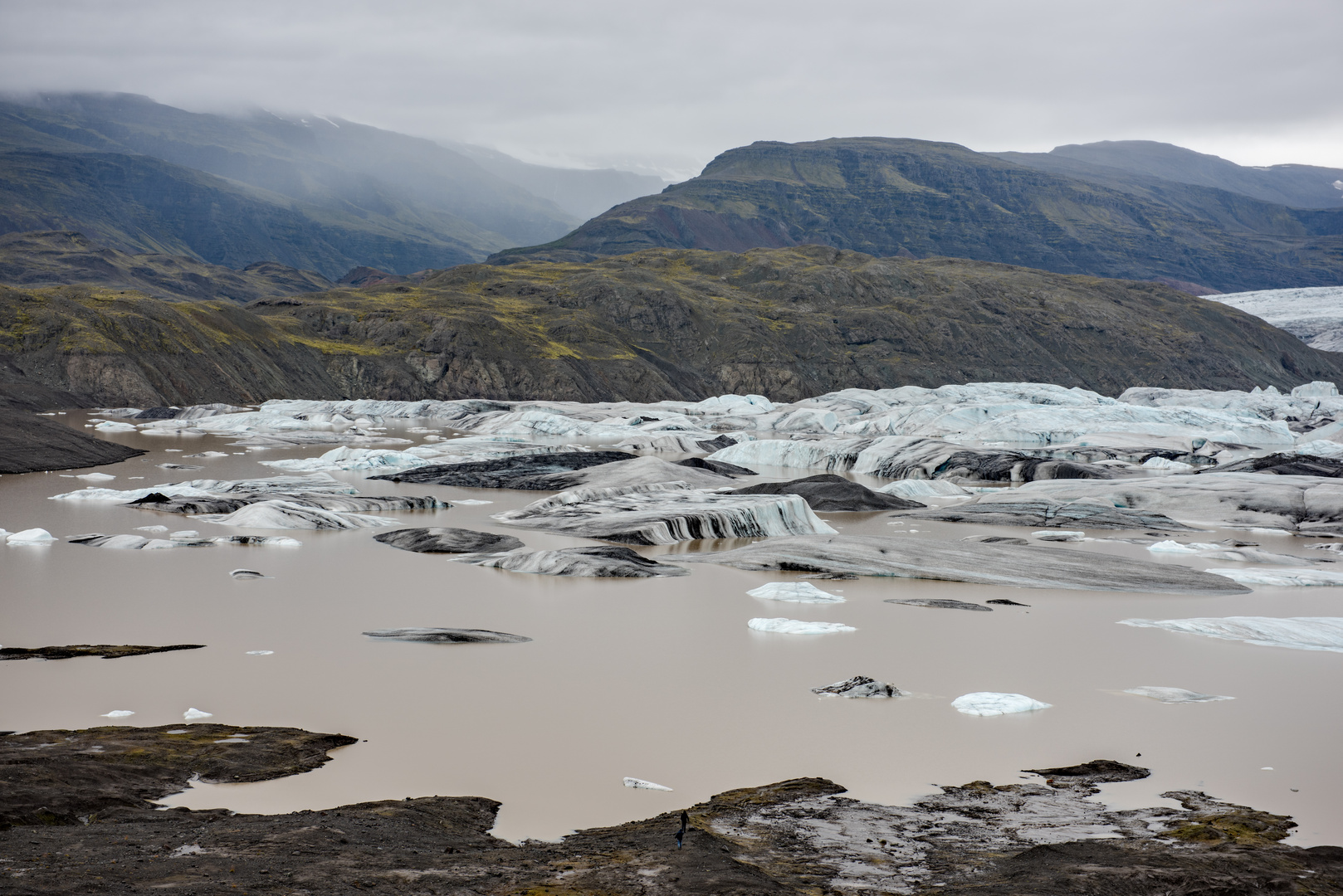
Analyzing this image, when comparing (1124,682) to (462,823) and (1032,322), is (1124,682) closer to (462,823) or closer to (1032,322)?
(462,823)

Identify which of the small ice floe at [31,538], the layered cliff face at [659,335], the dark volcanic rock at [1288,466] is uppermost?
the layered cliff face at [659,335]

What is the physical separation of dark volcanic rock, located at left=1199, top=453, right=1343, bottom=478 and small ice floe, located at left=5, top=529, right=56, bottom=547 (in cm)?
2340

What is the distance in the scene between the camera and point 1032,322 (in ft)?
336

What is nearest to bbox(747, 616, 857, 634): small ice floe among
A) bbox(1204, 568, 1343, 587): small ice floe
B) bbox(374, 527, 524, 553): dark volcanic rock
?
bbox(374, 527, 524, 553): dark volcanic rock

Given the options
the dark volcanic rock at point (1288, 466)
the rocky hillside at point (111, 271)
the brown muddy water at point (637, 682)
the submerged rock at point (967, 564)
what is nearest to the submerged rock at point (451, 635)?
the brown muddy water at point (637, 682)

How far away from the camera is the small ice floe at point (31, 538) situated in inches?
556

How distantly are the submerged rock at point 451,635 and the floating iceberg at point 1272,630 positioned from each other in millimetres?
6622

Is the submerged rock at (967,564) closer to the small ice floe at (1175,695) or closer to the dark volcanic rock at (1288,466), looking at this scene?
the small ice floe at (1175,695)

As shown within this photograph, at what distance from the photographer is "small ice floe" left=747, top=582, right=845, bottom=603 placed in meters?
11.9

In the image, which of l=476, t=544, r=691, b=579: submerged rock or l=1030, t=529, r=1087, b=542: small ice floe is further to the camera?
l=1030, t=529, r=1087, b=542: small ice floe

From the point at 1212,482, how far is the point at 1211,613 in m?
12.1

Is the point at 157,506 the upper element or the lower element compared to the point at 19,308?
lower

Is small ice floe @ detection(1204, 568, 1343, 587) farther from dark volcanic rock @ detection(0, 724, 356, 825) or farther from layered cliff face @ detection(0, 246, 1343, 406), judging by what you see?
layered cliff face @ detection(0, 246, 1343, 406)

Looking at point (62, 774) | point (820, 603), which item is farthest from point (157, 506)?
point (62, 774)
